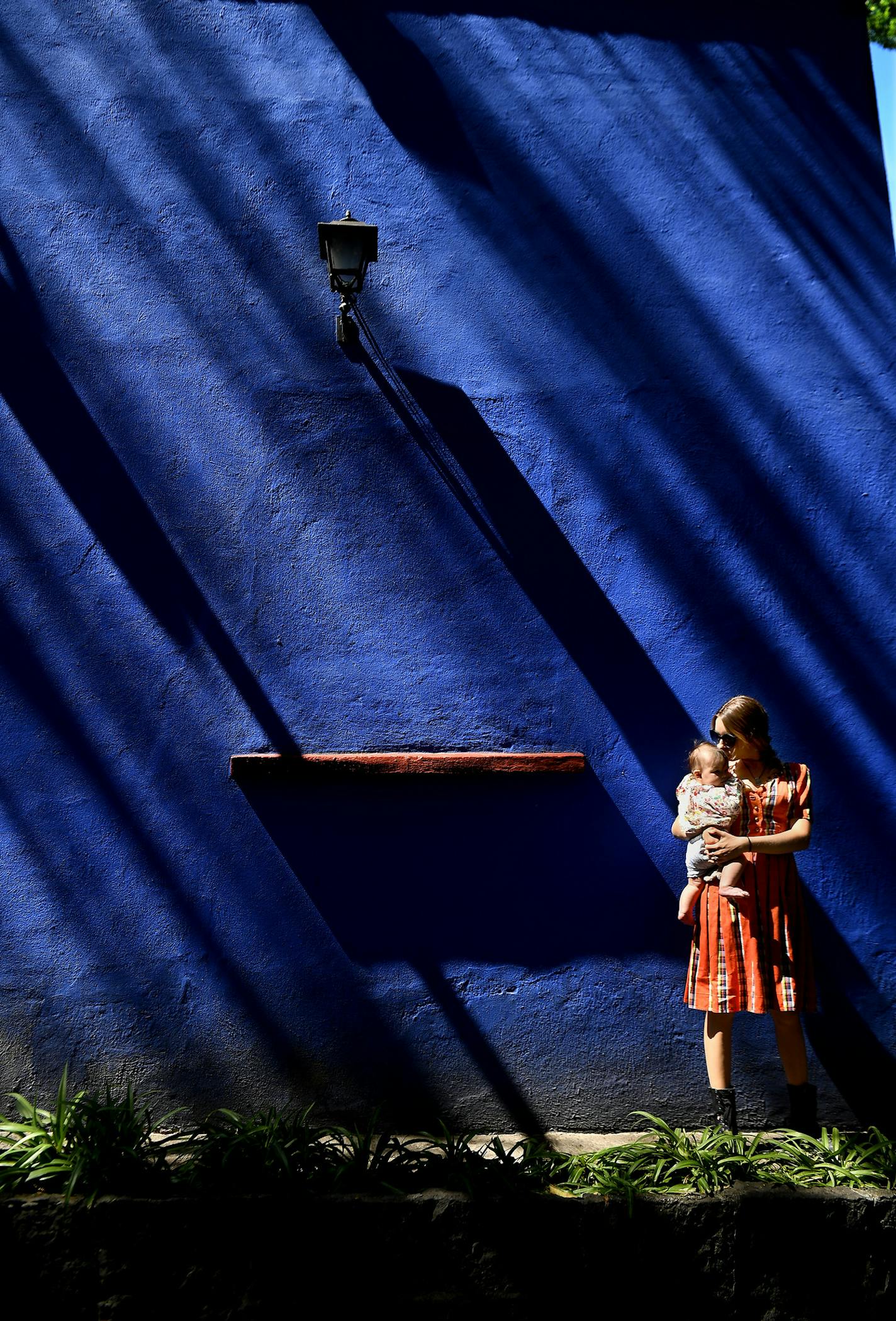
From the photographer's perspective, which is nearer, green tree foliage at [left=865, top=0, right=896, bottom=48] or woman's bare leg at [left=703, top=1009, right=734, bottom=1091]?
woman's bare leg at [left=703, top=1009, right=734, bottom=1091]

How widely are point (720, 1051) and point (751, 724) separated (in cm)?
131

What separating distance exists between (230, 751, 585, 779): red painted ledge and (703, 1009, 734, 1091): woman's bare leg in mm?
1155

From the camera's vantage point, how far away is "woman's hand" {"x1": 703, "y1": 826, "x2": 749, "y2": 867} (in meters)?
3.69

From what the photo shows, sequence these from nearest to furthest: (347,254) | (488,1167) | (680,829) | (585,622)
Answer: (488,1167)
(680,829)
(347,254)
(585,622)

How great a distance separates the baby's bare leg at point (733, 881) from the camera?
3.69 m

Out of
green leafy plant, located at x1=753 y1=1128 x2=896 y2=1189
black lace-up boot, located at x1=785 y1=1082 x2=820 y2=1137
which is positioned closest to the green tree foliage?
black lace-up boot, located at x1=785 y1=1082 x2=820 y2=1137

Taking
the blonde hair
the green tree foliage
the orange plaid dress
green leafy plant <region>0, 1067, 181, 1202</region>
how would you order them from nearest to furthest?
1. green leafy plant <region>0, 1067, 181, 1202</region>
2. the orange plaid dress
3. the blonde hair
4. the green tree foliage

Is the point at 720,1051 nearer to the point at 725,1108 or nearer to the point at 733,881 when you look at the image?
the point at 725,1108

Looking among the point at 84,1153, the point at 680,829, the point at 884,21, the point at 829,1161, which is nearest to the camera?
the point at 84,1153

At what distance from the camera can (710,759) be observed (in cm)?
369

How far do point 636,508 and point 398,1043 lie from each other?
8.52ft

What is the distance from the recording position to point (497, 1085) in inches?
159

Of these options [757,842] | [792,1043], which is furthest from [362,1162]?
[757,842]

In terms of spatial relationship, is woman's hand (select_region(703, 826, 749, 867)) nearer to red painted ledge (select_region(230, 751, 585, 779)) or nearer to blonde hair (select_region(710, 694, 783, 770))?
blonde hair (select_region(710, 694, 783, 770))
